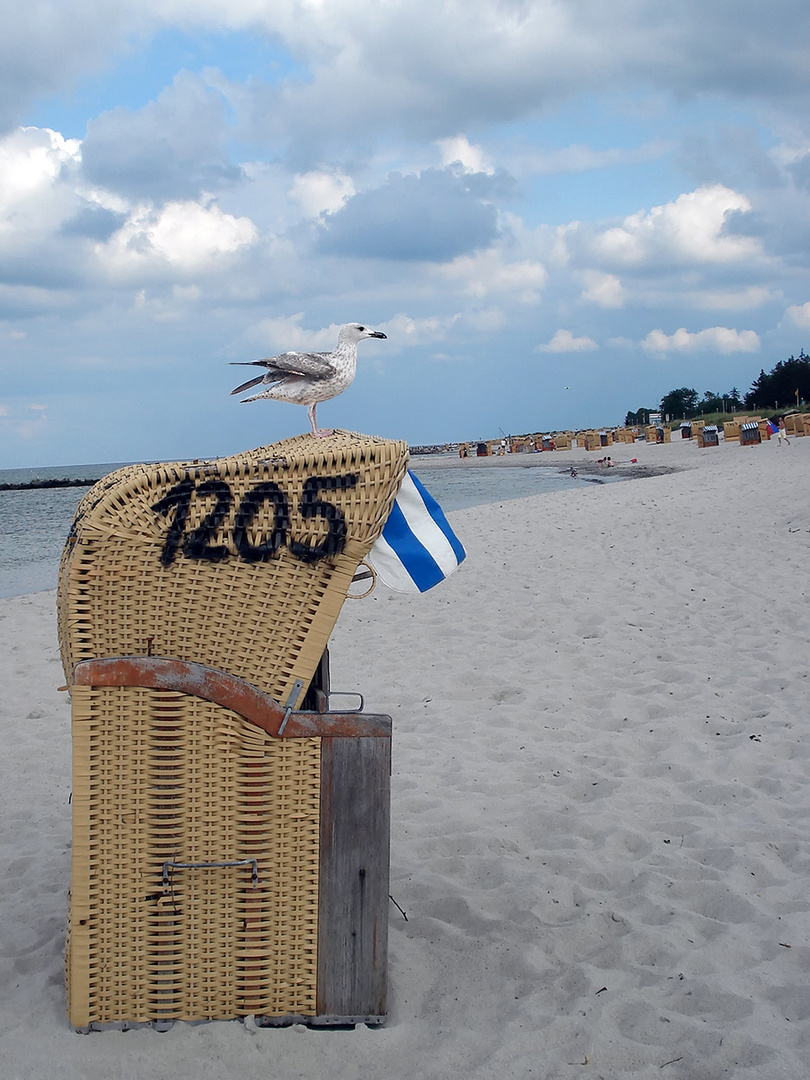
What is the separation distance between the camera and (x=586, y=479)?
104 feet

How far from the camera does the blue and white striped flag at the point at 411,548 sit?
2.49 meters

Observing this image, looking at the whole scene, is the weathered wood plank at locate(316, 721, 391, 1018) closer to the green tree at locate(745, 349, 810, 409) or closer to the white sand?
the white sand

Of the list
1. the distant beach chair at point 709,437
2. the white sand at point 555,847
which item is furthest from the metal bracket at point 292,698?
the distant beach chair at point 709,437

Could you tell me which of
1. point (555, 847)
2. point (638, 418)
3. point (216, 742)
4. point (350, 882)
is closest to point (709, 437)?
point (555, 847)

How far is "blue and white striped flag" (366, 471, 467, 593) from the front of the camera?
2.49 meters

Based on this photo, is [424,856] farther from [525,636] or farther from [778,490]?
[778,490]

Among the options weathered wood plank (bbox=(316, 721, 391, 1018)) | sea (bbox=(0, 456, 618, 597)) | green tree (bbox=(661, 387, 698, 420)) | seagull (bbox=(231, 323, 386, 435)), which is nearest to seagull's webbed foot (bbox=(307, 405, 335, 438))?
seagull (bbox=(231, 323, 386, 435))

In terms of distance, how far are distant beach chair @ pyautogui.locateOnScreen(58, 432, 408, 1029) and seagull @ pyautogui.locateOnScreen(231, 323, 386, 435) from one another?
0.55 m

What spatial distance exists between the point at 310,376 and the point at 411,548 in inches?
29.8

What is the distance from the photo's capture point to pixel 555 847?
347cm

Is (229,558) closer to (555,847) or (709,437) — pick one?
(555,847)

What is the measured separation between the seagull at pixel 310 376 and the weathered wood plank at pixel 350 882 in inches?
44.1

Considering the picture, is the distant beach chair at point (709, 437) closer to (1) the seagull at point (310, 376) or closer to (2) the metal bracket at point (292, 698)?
(1) the seagull at point (310, 376)

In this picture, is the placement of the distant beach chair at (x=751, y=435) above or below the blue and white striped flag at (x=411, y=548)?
above
